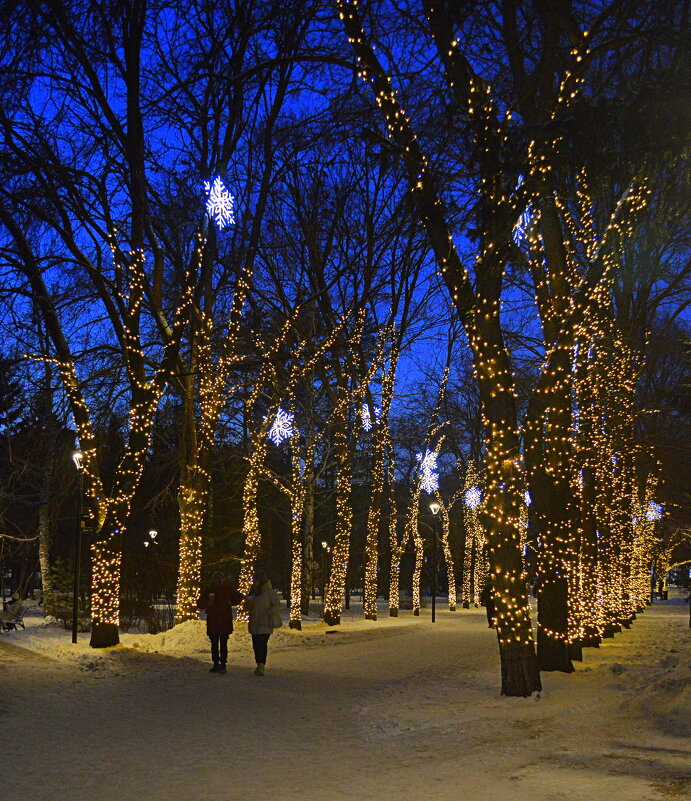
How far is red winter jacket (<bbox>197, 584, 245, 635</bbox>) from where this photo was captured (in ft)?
45.2

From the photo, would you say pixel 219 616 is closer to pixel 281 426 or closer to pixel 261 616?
pixel 261 616

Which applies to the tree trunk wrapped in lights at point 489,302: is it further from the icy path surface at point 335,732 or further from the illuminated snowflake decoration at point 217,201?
the illuminated snowflake decoration at point 217,201

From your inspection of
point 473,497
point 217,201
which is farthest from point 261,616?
point 473,497

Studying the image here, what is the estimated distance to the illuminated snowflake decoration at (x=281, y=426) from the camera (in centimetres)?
2400

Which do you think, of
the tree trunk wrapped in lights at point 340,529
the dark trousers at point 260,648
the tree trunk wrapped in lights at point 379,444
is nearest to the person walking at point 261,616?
the dark trousers at point 260,648

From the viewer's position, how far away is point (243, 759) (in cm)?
734

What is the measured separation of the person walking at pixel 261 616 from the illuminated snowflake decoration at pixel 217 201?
8.58 meters

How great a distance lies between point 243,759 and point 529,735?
9.67ft

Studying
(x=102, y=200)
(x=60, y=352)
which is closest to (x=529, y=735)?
Answer: (x=60, y=352)

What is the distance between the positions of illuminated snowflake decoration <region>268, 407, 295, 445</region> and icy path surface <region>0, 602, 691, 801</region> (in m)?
9.33

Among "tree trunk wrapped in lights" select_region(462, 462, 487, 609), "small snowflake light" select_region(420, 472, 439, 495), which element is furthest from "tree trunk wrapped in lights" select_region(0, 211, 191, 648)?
"tree trunk wrapped in lights" select_region(462, 462, 487, 609)

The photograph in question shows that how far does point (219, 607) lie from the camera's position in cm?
1398

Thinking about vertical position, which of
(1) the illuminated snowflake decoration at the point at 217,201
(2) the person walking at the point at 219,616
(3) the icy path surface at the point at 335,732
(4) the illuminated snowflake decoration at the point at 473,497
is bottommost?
(3) the icy path surface at the point at 335,732

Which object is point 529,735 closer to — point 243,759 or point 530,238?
point 243,759
